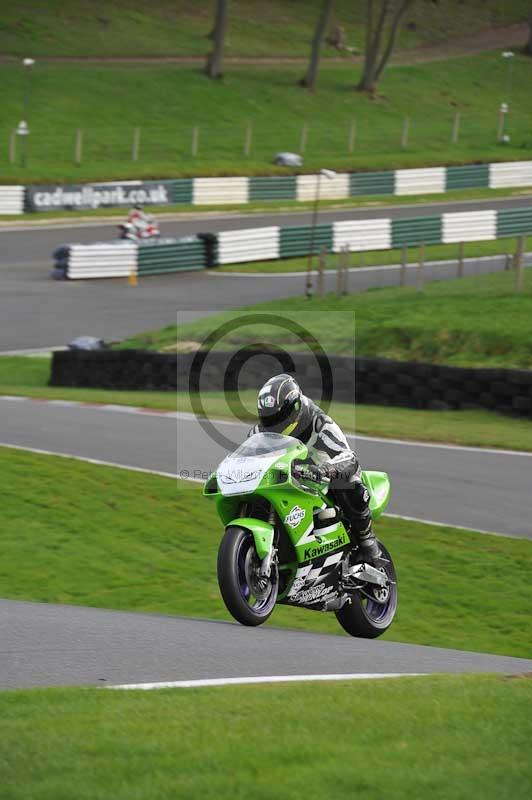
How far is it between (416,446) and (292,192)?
31.1 m

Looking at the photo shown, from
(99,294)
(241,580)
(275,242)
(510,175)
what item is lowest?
(99,294)

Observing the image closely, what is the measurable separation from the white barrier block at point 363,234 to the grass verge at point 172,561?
2193 cm

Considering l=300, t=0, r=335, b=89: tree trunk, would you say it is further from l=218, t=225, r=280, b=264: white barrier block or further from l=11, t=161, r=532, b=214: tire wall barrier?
l=218, t=225, r=280, b=264: white barrier block

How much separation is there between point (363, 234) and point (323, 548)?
89.5 ft

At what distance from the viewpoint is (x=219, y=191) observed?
4466cm

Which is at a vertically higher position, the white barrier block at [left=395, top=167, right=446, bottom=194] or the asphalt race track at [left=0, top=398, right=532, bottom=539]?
the white barrier block at [left=395, top=167, right=446, bottom=194]

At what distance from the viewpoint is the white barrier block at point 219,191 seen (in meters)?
44.2

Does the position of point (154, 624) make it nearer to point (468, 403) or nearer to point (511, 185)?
point (468, 403)

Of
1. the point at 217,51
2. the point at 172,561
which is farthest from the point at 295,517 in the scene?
the point at 217,51

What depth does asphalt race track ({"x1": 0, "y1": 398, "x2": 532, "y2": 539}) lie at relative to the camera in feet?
43.5

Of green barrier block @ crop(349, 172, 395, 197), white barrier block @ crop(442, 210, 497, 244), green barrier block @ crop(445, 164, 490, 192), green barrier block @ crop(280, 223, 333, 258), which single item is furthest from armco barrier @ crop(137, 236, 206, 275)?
green barrier block @ crop(445, 164, 490, 192)

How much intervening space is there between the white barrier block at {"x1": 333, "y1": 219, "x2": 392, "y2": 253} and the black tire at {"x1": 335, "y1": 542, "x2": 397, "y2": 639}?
2587cm

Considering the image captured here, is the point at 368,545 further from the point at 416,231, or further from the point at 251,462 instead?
the point at 416,231

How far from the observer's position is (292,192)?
46.4 meters
